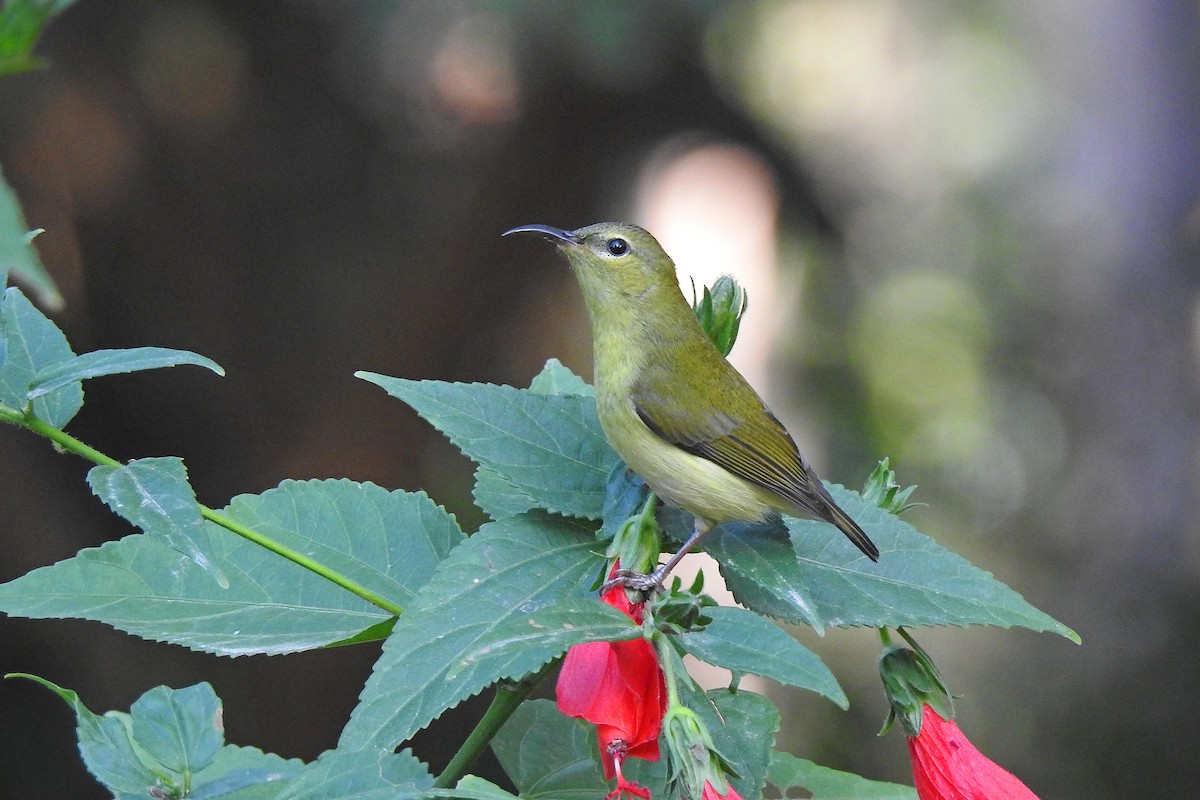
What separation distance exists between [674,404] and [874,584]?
756mm

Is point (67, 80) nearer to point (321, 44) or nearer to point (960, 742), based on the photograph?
point (321, 44)

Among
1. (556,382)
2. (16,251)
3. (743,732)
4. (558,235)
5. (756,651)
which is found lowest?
(743,732)

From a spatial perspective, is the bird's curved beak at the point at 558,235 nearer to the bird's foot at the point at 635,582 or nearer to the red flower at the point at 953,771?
the bird's foot at the point at 635,582

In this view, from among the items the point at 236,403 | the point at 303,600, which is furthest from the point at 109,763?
the point at 236,403

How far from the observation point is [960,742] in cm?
161

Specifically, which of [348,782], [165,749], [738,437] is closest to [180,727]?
[165,749]

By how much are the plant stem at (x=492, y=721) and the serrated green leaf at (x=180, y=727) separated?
0.32 metres

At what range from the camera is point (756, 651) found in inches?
47.8

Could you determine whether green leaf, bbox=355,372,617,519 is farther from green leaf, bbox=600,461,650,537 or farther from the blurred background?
the blurred background

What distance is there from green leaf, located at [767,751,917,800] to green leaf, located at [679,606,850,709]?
0.57m

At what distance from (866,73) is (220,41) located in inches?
144

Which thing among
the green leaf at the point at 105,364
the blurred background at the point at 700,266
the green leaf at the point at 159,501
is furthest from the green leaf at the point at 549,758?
the blurred background at the point at 700,266

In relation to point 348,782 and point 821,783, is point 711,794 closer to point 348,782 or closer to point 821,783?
point 348,782

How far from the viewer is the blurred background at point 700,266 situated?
175 inches
